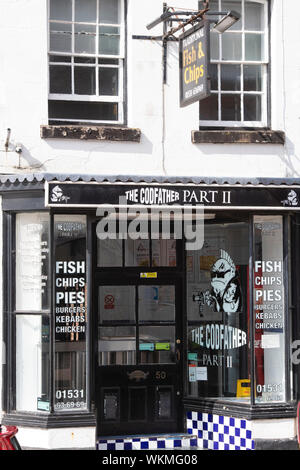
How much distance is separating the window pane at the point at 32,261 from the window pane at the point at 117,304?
3.49 ft

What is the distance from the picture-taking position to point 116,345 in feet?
37.1

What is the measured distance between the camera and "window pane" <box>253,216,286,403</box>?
10.9 m

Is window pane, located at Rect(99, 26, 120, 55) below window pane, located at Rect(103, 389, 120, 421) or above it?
above

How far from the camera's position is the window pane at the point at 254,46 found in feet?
37.2

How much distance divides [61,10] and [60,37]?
35 centimetres

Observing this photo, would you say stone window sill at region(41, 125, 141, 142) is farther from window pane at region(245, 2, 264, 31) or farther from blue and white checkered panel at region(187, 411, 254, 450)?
blue and white checkered panel at region(187, 411, 254, 450)

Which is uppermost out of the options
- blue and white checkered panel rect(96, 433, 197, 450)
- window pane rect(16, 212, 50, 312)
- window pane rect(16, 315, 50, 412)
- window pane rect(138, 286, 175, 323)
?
window pane rect(16, 212, 50, 312)

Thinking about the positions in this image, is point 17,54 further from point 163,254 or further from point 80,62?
point 163,254

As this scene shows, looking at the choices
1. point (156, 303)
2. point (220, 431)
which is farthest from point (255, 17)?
point (220, 431)

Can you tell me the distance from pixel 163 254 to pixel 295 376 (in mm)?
2411

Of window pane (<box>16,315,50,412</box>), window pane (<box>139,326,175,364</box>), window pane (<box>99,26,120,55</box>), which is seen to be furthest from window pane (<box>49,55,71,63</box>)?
window pane (<box>139,326,175,364</box>)

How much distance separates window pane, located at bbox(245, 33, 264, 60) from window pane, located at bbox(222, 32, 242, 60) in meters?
0.10

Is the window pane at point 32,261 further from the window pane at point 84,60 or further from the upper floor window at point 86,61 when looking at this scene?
the window pane at point 84,60

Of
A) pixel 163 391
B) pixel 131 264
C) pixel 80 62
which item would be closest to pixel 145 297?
pixel 131 264
